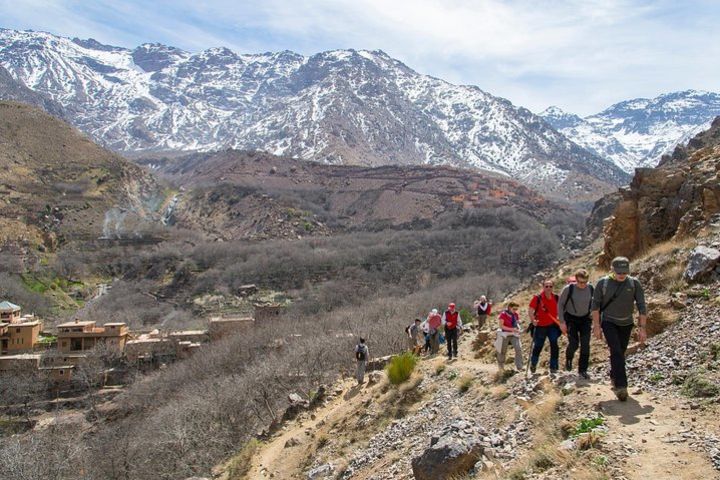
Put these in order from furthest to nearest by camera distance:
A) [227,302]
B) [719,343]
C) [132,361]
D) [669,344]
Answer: [227,302]
[132,361]
[669,344]
[719,343]

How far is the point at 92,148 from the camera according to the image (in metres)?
114

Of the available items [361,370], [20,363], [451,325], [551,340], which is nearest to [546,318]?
[551,340]

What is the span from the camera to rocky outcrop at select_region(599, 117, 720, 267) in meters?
15.9

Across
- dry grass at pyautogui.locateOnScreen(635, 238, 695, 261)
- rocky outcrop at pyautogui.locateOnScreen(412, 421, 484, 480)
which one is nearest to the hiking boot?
rocky outcrop at pyautogui.locateOnScreen(412, 421, 484, 480)

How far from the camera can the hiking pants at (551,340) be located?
10.5 meters

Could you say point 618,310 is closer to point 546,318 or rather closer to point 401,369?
point 546,318

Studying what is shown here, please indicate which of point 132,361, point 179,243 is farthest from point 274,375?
point 179,243

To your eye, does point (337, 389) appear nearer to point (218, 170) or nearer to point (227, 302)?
point (227, 302)

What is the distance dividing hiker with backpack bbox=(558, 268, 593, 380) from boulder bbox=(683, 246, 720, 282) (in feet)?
10.2

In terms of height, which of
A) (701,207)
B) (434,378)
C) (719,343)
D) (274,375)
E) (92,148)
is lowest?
(274,375)

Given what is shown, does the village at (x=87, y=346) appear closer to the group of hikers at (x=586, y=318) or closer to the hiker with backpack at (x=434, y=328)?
the hiker with backpack at (x=434, y=328)

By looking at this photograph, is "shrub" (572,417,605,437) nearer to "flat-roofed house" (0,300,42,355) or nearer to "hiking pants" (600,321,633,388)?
"hiking pants" (600,321,633,388)

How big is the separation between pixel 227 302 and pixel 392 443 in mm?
60555

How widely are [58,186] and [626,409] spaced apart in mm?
98649
